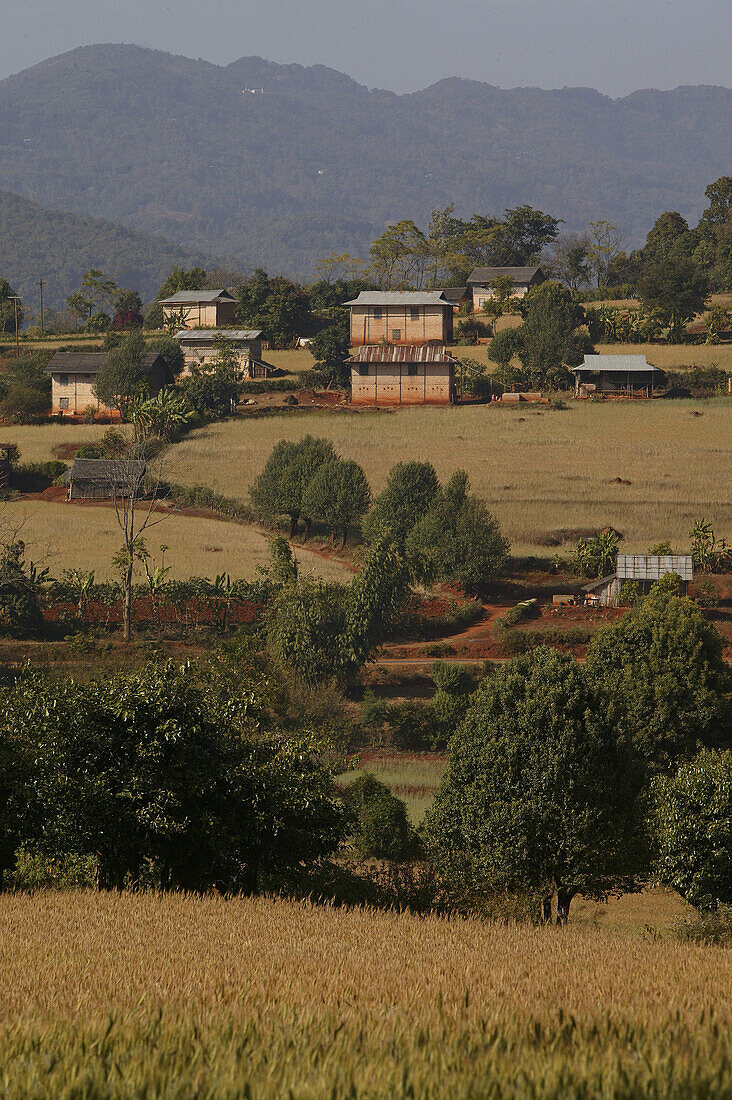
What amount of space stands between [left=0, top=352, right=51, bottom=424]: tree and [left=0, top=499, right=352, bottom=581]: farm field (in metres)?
27.5

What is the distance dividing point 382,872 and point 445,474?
5945 centimetres

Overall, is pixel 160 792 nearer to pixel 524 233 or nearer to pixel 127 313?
pixel 127 313

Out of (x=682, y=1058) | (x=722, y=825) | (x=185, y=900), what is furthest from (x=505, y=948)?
(x=722, y=825)

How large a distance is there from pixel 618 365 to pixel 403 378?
21.0 m

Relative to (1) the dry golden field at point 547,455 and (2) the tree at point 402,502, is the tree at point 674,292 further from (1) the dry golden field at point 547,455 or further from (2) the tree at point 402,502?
(2) the tree at point 402,502

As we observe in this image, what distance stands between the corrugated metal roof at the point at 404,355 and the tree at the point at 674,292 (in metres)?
33.3

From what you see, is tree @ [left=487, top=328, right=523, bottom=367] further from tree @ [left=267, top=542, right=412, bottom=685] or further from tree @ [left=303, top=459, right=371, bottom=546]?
tree @ [left=267, top=542, right=412, bottom=685]

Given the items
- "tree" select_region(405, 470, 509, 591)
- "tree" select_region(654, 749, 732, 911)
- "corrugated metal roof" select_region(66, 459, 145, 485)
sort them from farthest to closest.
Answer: "corrugated metal roof" select_region(66, 459, 145, 485), "tree" select_region(405, 470, 509, 591), "tree" select_region(654, 749, 732, 911)

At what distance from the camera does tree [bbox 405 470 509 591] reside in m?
60.5

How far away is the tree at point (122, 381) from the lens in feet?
334

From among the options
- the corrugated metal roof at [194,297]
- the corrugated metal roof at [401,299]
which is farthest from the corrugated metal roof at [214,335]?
the corrugated metal roof at [194,297]

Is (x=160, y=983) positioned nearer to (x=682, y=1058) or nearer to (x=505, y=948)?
(x=682, y=1058)

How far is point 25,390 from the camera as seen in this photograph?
105438 millimetres

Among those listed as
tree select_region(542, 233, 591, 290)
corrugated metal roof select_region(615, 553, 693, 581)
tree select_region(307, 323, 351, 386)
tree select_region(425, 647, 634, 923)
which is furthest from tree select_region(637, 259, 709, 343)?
tree select_region(425, 647, 634, 923)
